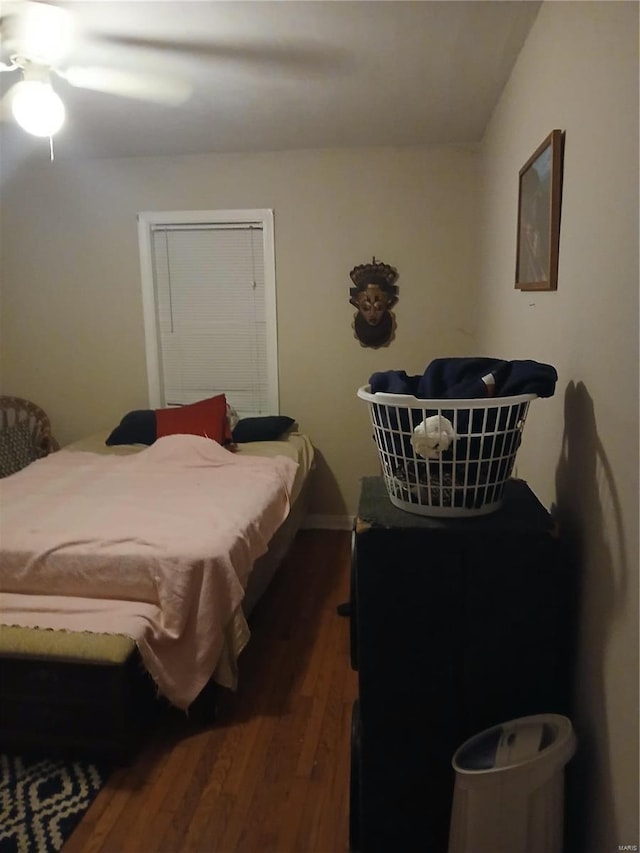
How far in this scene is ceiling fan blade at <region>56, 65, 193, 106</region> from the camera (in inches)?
88.0

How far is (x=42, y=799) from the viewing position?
5.44 feet

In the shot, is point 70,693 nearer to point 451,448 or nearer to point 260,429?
point 451,448

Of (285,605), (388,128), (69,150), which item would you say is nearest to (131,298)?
(69,150)

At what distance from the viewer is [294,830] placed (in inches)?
61.5

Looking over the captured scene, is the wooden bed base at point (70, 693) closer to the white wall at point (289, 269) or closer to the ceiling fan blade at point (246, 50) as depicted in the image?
the ceiling fan blade at point (246, 50)

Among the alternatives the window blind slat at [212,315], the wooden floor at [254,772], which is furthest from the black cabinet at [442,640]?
the window blind slat at [212,315]

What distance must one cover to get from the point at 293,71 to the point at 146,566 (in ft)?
6.13

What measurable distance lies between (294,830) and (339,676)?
693 millimetres

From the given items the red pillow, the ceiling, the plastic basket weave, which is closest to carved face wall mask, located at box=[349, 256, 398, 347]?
the ceiling

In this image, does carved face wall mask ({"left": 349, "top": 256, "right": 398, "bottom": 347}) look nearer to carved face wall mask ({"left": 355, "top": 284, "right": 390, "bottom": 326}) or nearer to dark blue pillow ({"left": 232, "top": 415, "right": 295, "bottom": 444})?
carved face wall mask ({"left": 355, "top": 284, "right": 390, "bottom": 326})

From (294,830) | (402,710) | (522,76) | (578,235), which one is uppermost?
(522,76)

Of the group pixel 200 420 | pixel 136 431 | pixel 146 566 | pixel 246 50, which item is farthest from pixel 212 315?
pixel 146 566

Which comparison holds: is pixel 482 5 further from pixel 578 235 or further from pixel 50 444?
pixel 50 444

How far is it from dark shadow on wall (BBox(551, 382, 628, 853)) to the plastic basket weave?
0.16m
